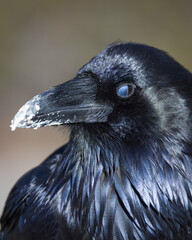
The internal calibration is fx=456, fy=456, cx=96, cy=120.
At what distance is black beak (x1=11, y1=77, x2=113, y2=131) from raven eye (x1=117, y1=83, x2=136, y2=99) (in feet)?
0.40

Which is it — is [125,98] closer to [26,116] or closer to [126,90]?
[126,90]

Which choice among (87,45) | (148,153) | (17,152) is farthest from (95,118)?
(87,45)

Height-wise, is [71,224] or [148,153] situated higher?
[148,153]

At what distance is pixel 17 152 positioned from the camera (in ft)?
27.8

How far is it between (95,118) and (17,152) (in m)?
5.88

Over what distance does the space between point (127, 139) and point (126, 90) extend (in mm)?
300

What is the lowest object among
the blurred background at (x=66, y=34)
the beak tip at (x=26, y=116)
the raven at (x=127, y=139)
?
the raven at (x=127, y=139)

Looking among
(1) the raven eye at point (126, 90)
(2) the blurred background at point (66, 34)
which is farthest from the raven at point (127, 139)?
(2) the blurred background at point (66, 34)

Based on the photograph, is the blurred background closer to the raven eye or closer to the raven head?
the raven head

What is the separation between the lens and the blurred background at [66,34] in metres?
9.20

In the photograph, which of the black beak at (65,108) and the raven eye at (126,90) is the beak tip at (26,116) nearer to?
the black beak at (65,108)

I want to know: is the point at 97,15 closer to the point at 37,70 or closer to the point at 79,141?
the point at 37,70

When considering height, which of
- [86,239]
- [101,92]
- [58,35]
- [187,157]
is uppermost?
[58,35]

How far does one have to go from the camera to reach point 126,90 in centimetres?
270
